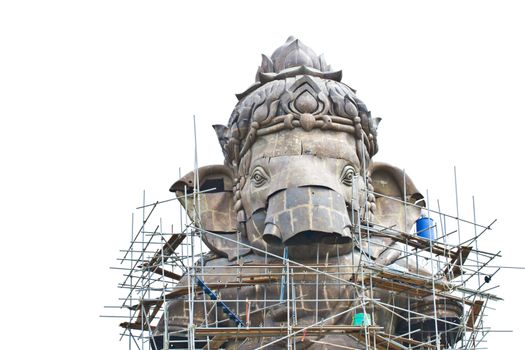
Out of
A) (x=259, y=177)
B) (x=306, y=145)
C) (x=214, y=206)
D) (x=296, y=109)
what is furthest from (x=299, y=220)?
(x=214, y=206)

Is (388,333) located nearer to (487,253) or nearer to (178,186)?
(487,253)

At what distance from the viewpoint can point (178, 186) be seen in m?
33.6

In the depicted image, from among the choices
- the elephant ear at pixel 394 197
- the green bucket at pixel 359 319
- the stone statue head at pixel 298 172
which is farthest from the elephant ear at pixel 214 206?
the green bucket at pixel 359 319

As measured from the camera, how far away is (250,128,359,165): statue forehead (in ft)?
104

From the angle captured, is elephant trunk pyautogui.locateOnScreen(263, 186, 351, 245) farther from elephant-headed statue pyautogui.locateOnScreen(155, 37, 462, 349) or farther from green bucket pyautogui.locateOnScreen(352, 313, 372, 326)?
green bucket pyautogui.locateOnScreen(352, 313, 372, 326)

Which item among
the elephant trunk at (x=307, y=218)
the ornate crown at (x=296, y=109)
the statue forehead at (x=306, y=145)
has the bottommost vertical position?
the elephant trunk at (x=307, y=218)

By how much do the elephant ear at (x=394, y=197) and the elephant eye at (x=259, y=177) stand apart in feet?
8.36

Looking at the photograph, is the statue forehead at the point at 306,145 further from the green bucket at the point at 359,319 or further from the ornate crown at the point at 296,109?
the green bucket at the point at 359,319

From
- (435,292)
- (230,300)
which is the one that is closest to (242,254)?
(230,300)

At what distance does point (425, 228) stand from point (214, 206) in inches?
159

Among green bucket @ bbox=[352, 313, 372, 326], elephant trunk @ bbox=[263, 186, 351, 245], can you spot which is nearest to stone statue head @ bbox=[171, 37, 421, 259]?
elephant trunk @ bbox=[263, 186, 351, 245]

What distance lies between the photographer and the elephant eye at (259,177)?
3173cm

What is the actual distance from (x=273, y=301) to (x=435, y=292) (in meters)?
2.91

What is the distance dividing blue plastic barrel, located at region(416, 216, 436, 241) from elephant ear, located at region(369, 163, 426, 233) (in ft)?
0.81
